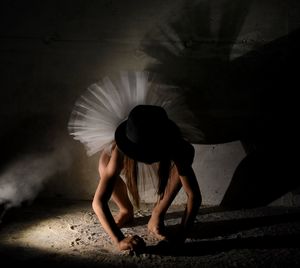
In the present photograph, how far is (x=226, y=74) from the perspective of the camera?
3467 millimetres

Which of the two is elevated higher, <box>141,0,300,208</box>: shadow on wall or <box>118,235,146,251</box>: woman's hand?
<box>141,0,300,208</box>: shadow on wall

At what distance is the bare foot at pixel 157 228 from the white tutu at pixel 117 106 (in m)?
0.68

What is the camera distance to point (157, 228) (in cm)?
287

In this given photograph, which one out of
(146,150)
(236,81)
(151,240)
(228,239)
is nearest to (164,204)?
(151,240)

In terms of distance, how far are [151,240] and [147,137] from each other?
0.86 m

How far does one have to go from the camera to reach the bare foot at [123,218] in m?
3.06

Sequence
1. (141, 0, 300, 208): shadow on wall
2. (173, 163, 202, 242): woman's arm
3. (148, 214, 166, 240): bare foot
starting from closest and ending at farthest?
1. (173, 163, 202, 242): woman's arm
2. (148, 214, 166, 240): bare foot
3. (141, 0, 300, 208): shadow on wall

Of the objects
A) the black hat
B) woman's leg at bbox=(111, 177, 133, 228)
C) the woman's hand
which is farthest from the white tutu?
the woman's hand

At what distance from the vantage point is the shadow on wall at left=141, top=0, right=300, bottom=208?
11.3 ft

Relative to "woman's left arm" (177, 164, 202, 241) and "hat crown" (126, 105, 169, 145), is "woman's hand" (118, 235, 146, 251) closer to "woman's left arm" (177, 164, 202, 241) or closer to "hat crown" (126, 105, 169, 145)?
"woman's left arm" (177, 164, 202, 241)

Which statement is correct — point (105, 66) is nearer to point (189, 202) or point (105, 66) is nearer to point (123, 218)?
point (123, 218)

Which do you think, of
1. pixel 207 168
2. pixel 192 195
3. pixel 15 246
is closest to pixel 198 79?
pixel 207 168

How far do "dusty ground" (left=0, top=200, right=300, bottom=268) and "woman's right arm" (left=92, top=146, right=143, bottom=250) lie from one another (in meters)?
0.08

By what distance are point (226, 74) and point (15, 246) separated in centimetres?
221
